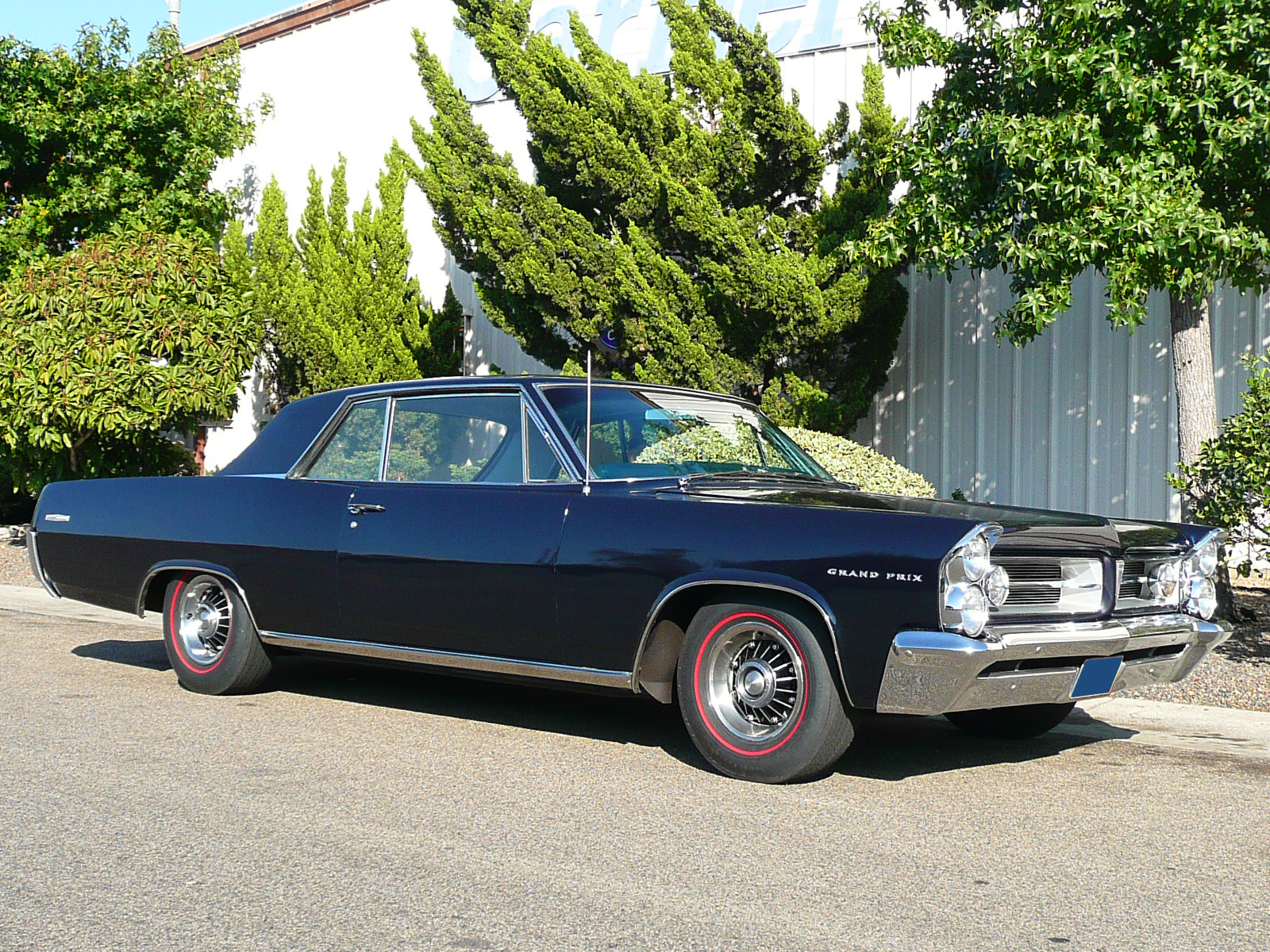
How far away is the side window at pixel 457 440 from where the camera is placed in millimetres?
6000

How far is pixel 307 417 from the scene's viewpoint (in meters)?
6.84

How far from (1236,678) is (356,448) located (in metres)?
5.00

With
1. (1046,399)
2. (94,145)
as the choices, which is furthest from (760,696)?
(94,145)

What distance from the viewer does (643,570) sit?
5.21 m

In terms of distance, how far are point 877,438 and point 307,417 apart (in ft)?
28.4

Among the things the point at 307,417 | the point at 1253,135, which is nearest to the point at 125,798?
the point at 307,417

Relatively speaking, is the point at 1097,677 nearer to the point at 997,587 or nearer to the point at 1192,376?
the point at 997,587

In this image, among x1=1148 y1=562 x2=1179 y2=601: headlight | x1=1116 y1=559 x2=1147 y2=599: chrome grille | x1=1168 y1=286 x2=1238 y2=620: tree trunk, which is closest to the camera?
x1=1116 y1=559 x2=1147 y2=599: chrome grille

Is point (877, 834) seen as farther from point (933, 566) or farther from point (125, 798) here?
point (125, 798)

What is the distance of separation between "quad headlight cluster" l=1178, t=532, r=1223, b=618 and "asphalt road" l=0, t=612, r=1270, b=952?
674 mm

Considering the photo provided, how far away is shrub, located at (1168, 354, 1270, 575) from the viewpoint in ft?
25.1

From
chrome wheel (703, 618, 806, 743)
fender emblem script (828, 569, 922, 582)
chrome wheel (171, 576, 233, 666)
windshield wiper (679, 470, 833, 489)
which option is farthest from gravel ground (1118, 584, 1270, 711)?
chrome wheel (171, 576, 233, 666)

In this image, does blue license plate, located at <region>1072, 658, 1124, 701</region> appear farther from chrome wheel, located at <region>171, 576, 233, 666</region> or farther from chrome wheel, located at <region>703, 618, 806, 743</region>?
chrome wheel, located at <region>171, 576, 233, 666</region>

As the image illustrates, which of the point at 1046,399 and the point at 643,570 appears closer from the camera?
the point at 643,570
